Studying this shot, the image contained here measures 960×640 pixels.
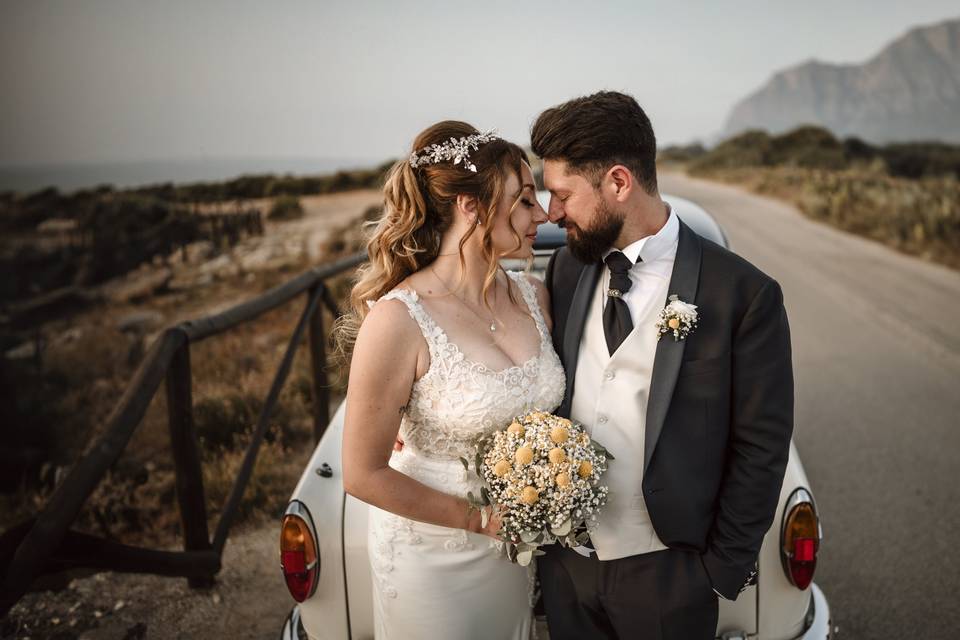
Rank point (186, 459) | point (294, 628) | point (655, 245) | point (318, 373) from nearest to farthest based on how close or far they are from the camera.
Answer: point (655, 245) < point (294, 628) < point (186, 459) < point (318, 373)

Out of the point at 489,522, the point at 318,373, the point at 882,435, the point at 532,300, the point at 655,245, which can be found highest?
the point at 655,245

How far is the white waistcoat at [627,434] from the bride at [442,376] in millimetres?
198

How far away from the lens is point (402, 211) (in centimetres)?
207

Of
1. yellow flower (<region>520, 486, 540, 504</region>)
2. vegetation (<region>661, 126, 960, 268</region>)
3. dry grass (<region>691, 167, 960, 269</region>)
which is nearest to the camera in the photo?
yellow flower (<region>520, 486, 540, 504</region>)

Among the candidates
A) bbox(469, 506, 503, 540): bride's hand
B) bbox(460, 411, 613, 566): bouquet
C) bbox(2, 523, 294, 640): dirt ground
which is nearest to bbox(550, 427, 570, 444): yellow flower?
bbox(460, 411, 613, 566): bouquet

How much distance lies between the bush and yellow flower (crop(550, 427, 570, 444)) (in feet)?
53.7

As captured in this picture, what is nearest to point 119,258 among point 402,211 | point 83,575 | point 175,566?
point 83,575

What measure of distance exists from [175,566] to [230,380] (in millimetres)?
4234

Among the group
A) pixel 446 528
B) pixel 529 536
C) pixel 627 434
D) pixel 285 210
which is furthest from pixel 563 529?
pixel 285 210

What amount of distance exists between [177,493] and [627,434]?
229cm

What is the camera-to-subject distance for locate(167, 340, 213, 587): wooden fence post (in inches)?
113

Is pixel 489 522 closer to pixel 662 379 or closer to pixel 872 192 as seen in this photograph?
pixel 662 379

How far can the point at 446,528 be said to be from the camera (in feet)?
6.28

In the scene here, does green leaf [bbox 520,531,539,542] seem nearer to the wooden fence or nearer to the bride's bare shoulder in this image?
the bride's bare shoulder
